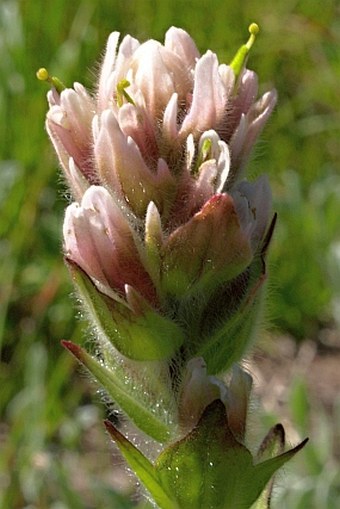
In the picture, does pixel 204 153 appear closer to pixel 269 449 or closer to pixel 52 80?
pixel 52 80

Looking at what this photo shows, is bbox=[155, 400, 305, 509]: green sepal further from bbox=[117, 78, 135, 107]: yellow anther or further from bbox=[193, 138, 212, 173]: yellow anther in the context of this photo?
bbox=[117, 78, 135, 107]: yellow anther

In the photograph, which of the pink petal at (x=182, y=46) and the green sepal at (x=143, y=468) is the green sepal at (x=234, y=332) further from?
the pink petal at (x=182, y=46)

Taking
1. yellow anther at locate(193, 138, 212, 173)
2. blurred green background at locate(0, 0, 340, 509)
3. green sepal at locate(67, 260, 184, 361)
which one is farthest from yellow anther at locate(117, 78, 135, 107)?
blurred green background at locate(0, 0, 340, 509)

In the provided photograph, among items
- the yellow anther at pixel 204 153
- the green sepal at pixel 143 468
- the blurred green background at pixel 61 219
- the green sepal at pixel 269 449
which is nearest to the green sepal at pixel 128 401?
the green sepal at pixel 143 468

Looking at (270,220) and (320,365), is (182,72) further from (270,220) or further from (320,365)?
(320,365)

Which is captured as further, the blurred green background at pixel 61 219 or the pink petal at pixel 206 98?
the blurred green background at pixel 61 219

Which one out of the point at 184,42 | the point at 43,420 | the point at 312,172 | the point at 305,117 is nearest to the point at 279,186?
the point at 312,172
